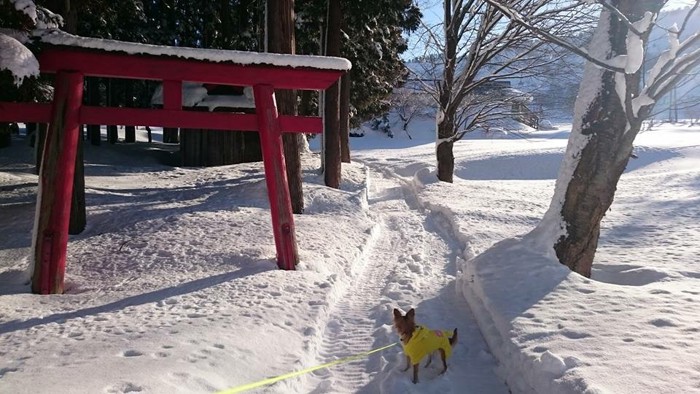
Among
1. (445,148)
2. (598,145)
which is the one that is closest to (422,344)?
(598,145)

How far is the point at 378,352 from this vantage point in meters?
4.31

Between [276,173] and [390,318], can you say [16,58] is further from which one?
[390,318]

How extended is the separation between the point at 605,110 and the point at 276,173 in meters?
3.84

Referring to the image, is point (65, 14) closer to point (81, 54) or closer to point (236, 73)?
point (81, 54)

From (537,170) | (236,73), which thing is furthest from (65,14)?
(537,170)

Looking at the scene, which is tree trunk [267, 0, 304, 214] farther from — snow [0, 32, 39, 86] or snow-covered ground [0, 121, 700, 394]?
snow [0, 32, 39, 86]

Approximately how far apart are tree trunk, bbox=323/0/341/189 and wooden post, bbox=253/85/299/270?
6.91m

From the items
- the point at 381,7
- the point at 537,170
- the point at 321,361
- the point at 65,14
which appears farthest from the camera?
the point at 537,170

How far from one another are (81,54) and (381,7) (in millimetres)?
10434

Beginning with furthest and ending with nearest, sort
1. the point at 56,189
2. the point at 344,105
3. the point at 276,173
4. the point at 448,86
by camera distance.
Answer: the point at 344,105
the point at 448,86
the point at 276,173
the point at 56,189

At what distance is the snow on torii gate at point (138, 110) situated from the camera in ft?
17.6

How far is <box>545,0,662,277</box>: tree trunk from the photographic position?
5.41m

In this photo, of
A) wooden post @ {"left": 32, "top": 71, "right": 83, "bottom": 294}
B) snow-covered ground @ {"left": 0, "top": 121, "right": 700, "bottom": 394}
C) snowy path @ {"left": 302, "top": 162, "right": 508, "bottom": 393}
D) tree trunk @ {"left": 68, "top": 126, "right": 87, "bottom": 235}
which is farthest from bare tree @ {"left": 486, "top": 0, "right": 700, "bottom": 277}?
tree trunk @ {"left": 68, "top": 126, "right": 87, "bottom": 235}

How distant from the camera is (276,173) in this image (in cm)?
615
